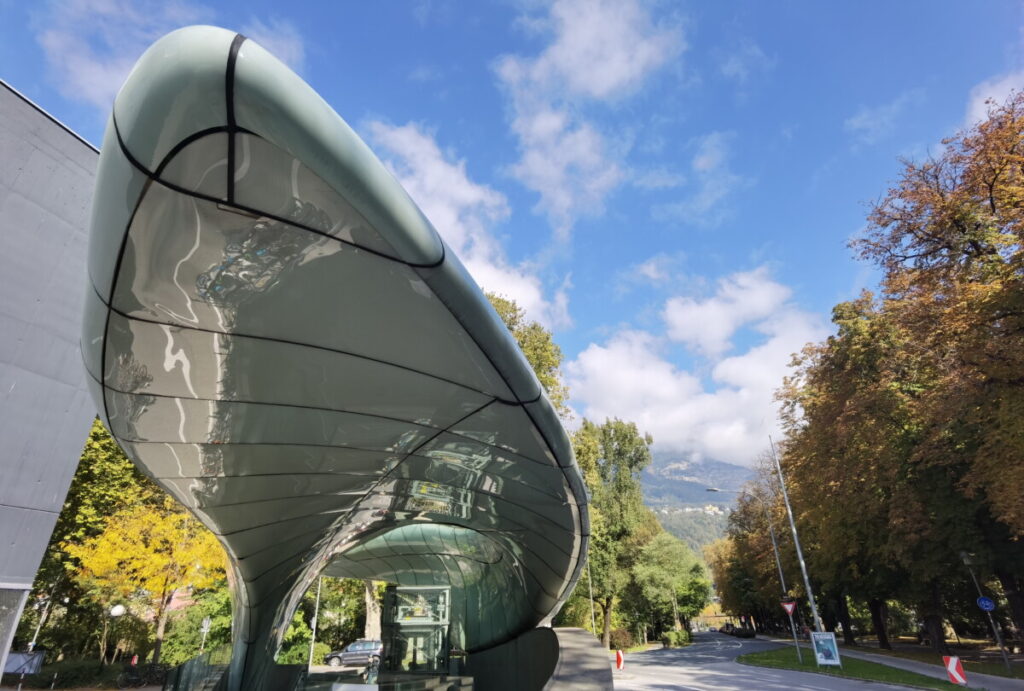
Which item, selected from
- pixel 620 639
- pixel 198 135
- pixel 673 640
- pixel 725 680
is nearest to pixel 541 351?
pixel 725 680

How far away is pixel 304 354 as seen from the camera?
3896mm

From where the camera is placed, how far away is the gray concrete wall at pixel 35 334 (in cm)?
877

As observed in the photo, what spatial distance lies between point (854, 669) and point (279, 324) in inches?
965

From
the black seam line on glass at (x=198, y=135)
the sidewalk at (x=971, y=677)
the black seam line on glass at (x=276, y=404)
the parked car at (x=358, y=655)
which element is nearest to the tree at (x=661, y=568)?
the sidewalk at (x=971, y=677)

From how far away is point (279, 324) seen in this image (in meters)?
3.57

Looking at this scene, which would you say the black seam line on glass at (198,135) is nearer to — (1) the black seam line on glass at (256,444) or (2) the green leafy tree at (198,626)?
(1) the black seam line on glass at (256,444)

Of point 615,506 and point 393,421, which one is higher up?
point 615,506

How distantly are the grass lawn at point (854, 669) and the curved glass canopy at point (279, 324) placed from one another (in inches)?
622

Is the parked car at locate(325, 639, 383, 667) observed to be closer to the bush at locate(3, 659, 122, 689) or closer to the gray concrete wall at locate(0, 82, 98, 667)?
the bush at locate(3, 659, 122, 689)

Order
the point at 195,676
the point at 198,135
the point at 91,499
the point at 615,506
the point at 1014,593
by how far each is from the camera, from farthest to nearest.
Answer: the point at 615,506 → the point at 1014,593 → the point at 91,499 → the point at 195,676 → the point at 198,135

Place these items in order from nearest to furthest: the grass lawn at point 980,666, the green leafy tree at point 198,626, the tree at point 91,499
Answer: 1. the grass lawn at point 980,666
2. the tree at point 91,499
3. the green leafy tree at point 198,626

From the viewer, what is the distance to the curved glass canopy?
2346mm

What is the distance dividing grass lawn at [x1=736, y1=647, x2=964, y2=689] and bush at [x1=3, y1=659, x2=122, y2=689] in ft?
78.9

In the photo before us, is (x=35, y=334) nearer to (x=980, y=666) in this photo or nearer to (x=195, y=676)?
(x=195, y=676)
